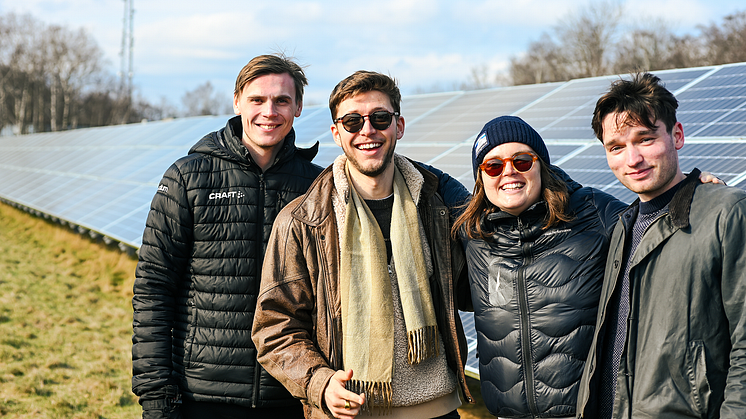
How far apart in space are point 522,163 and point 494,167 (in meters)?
0.13

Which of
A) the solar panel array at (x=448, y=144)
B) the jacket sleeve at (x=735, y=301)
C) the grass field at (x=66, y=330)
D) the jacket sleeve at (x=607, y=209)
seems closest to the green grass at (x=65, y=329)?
the grass field at (x=66, y=330)

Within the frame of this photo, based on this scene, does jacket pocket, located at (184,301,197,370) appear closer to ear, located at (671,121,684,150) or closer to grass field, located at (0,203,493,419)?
ear, located at (671,121,684,150)

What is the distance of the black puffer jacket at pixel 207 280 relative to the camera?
3441mm

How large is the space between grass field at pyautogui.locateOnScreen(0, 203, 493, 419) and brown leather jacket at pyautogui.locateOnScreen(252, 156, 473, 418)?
271cm

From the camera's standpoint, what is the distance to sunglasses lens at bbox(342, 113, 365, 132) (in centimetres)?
307

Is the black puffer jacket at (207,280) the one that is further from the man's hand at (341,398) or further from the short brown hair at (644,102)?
the short brown hair at (644,102)

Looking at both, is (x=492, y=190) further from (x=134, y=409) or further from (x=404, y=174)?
(x=134, y=409)

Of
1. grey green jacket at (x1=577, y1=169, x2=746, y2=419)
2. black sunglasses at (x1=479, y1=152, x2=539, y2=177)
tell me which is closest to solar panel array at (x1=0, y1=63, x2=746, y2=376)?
black sunglasses at (x1=479, y1=152, x2=539, y2=177)

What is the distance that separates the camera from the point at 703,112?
7621 millimetres

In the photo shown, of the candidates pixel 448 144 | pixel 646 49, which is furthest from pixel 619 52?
pixel 448 144

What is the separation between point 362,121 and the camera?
10.1 ft

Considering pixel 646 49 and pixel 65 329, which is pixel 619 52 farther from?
pixel 65 329

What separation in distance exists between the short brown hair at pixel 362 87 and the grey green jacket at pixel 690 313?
135 centimetres

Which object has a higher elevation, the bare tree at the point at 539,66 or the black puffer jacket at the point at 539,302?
the bare tree at the point at 539,66
